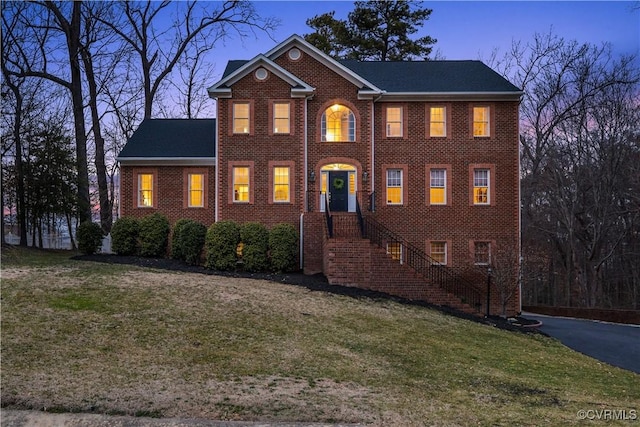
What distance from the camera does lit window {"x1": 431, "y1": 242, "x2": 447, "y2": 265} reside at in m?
20.9

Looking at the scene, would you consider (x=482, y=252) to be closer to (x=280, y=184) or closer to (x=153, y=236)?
(x=280, y=184)

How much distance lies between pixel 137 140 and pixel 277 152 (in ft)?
22.3

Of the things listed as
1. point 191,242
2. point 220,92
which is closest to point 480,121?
point 220,92

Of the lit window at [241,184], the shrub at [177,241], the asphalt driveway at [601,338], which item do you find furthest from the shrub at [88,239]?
the asphalt driveway at [601,338]

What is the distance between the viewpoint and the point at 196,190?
22203 millimetres

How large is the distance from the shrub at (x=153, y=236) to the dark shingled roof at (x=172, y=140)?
3.39m

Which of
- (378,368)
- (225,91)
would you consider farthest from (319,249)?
(378,368)

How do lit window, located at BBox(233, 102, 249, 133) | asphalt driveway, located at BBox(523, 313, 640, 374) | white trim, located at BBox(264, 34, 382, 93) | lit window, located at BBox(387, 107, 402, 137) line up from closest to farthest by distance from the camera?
asphalt driveway, located at BBox(523, 313, 640, 374) < white trim, located at BBox(264, 34, 382, 93) < lit window, located at BBox(233, 102, 249, 133) < lit window, located at BBox(387, 107, 402, 137)

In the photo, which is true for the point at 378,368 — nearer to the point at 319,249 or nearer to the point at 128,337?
the point at 128,337

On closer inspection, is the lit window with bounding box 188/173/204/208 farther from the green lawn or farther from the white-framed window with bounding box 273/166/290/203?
the green lawn

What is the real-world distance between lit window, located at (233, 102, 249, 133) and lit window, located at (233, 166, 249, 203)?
1.51 meters

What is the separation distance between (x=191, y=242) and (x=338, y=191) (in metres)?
5.93

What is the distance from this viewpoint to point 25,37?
27.3 m

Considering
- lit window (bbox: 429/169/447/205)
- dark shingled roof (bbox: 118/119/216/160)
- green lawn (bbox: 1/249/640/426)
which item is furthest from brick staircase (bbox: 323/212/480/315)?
dark shingled roof (bbox: 118/119/216/160)
